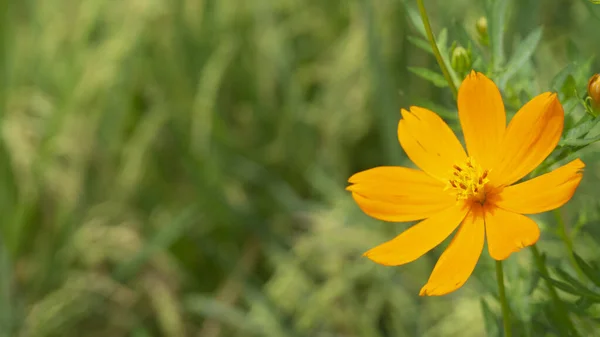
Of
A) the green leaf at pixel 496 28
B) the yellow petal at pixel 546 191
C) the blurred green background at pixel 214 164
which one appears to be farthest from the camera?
the blurred green background at pixel 214 164

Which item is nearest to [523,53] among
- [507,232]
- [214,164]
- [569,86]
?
[569,86]

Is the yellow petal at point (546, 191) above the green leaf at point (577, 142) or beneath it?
beneath

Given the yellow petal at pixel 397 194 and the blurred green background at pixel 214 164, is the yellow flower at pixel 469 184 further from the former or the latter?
the blurred green background at pixel 214 164

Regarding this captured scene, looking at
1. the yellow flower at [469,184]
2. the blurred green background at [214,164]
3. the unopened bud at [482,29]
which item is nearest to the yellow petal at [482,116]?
the yellow flower at [469,184]

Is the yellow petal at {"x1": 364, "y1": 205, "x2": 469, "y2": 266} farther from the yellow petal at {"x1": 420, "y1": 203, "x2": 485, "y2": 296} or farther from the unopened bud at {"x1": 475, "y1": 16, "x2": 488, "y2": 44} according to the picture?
the unopened bud at {"x1": 475, "y1": 16, "x2": 488, "y2": 44}

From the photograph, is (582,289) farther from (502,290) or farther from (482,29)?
(482,29)

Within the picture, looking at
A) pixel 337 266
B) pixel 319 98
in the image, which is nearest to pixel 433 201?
pixel 337 266

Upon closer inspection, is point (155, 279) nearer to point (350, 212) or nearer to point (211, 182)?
point (211, 182)
